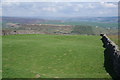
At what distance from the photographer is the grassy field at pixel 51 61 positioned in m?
19.0

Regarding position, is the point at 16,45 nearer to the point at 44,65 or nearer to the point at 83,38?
the point at 44,65

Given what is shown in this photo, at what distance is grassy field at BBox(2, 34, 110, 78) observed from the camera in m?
19.0

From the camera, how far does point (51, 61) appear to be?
79.4ft

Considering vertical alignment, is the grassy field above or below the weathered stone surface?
below

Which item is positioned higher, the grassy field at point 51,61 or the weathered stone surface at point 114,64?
the weathered stone surface at point 114,64

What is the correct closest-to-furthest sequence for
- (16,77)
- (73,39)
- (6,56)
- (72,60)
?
1. (16,77)
2. (72,60)
3. (6,56)
4. (73,39)

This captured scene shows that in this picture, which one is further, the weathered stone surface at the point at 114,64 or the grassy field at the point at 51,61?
the grassy field at the point at 51,61

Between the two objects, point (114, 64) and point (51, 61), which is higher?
point (114, 64)

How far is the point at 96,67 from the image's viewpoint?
72.6 ft

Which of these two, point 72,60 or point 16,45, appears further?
point 16,45

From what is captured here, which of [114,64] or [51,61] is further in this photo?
[51,61]

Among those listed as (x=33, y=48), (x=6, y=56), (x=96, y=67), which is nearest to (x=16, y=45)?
(x=33, y=48)

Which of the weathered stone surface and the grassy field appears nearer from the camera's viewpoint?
the weathered stone surface

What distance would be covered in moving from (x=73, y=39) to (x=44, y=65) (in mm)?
15610
